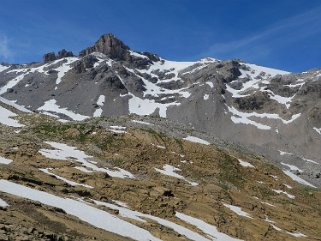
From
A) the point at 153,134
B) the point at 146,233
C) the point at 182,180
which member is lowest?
the point at 146,233

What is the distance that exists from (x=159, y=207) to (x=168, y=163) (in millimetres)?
17590

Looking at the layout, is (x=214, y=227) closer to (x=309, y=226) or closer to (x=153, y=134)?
(x=309, y=226)

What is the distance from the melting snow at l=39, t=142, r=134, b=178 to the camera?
45.3 m

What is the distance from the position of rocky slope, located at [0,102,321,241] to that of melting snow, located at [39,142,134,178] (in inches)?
6.7

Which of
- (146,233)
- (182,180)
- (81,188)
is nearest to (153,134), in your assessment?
(182,180)

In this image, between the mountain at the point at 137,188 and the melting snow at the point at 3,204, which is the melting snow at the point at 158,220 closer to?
the mountain at the point at 137,188

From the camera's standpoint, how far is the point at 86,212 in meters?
28.4

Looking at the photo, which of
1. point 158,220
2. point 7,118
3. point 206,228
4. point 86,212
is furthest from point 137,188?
point 7,118

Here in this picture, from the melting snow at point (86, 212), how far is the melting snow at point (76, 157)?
15.2 meters

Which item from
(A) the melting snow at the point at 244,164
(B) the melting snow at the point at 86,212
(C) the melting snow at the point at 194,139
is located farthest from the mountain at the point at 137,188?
(C) the melting snow at the point at 194,139

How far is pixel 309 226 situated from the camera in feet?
157

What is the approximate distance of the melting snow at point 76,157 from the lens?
45.3 m

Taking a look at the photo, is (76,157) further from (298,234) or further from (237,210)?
(298,234)

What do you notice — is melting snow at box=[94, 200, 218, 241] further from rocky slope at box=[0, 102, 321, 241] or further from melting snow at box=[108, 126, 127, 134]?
melting snow at box=[108, 126, 127, 134]
